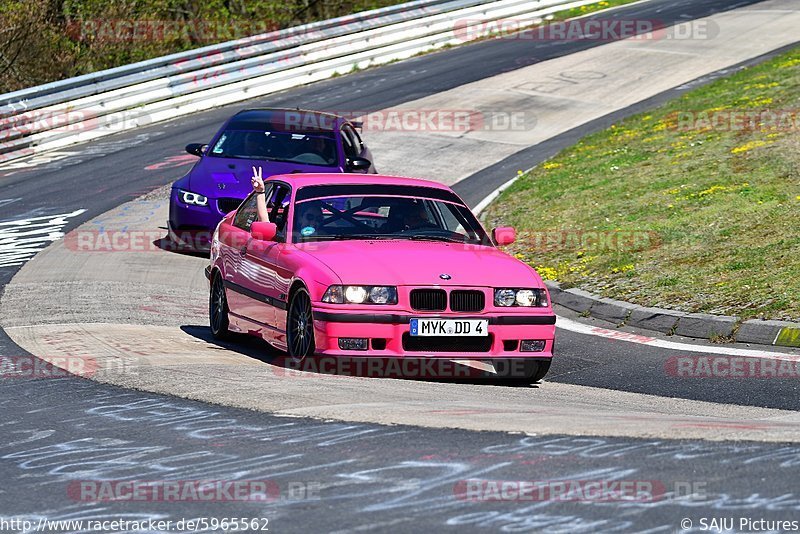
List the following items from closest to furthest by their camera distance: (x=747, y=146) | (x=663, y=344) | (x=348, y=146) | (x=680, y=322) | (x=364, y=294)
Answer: (x=364, y=294) < (x=663, y=344) < (x=680, y=322) < (x=348, y=146) < (x=747, y=146)

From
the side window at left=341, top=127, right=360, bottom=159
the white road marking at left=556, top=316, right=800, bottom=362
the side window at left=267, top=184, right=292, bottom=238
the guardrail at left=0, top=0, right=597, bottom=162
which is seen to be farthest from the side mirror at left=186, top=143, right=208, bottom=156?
the guardrail at left=0, top=0, right=597, bottom=162

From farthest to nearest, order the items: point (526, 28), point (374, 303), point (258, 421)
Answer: point (526, 28) → point (374, 303) → point (258, 421)

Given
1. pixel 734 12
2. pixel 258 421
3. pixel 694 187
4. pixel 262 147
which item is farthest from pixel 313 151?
pixel 734 12

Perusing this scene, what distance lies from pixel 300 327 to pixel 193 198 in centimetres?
718

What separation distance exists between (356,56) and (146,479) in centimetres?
2819

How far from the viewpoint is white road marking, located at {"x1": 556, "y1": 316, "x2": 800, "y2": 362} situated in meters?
11.0

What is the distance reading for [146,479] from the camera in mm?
6211

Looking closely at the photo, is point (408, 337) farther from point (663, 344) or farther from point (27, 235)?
point (27, 235)

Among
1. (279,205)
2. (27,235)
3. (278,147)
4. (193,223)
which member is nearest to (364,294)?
(279,205)

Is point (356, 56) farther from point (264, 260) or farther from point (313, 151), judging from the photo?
point (264, 260)

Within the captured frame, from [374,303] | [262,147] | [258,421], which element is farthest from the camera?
[262,147]

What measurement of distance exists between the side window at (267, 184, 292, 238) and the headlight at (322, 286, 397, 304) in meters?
1.40

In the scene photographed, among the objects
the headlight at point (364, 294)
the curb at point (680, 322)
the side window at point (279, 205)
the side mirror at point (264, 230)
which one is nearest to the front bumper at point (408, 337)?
the headlight at point (364, 294)

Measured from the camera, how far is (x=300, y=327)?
9.95m
